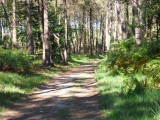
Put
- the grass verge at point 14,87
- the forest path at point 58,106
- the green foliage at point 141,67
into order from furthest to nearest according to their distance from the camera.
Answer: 1. the grass verge at point 14,87
2. the green foliage at point 141,67
3. the forest path at point 58,106

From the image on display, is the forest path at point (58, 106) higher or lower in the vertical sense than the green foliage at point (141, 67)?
lower

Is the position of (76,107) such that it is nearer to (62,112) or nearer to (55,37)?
(62,112)

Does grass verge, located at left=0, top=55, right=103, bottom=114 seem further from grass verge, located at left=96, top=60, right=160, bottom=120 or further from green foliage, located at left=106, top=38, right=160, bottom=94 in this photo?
green foliage, located at left=106, top=38, right=160, bottom=94

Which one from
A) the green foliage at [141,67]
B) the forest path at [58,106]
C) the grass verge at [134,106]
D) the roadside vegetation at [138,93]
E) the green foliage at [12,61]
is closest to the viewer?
the grass verge at [134,106]

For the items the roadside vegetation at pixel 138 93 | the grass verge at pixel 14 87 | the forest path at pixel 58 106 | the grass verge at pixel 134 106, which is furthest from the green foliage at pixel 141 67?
the grass verge at pixel 14 87

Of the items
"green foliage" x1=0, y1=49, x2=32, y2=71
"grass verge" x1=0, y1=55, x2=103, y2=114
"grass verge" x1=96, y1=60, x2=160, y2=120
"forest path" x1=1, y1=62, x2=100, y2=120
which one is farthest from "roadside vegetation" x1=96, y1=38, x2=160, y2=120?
"green foliage" x1=0, y1=49, x2=32, y2=71

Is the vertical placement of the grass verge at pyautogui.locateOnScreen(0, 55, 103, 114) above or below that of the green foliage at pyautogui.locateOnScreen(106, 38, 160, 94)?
below

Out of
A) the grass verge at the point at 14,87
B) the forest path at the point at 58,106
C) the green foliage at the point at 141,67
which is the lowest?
the forest path at the point at 58,106

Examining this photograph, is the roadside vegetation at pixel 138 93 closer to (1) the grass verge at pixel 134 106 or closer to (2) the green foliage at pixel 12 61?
(1) the grass verge at pixel 134 106

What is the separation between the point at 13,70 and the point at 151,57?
8.26 meters

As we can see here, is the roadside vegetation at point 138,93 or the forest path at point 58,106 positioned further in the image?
the forest path at point 58,106

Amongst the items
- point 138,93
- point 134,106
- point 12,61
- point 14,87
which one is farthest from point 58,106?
point 12,61

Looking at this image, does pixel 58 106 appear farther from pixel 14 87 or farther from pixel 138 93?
pixel 14 87

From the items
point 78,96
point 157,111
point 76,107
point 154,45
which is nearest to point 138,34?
point 154,45
